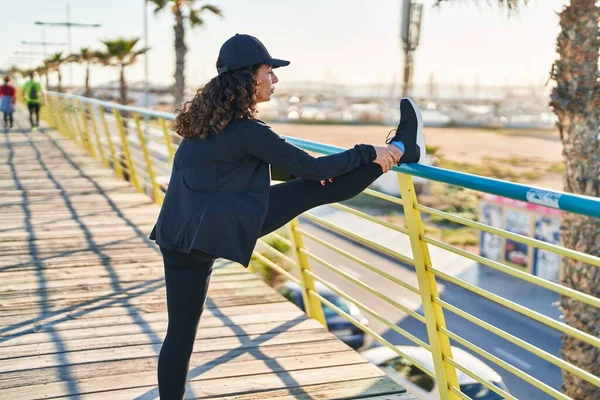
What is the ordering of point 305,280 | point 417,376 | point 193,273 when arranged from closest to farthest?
point 193,273 < point 305,280 < point 417,376

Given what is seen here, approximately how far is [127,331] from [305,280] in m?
1.11

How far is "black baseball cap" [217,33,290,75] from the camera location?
2.63 metres

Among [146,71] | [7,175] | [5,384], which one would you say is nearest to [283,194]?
[5,384]

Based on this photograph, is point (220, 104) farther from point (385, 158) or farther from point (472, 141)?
point (472, 141)

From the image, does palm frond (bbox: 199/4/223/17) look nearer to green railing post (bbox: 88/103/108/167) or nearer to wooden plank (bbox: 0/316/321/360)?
green railing post (bbox: 88/103/108/167)

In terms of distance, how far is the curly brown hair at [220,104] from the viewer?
2.59 metres

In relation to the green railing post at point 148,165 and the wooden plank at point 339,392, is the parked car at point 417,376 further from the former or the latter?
the wooden plank at point 339,392

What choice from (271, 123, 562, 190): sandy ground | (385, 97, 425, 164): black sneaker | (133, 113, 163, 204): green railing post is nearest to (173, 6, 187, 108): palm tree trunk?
(133, 113, 163, 204): green railing post

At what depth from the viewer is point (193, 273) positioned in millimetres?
2721

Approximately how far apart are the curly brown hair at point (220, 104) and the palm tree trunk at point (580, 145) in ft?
21.0

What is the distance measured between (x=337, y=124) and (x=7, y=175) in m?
94.5

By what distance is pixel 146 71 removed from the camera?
42.3 metres

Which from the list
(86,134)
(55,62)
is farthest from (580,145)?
(55,62)

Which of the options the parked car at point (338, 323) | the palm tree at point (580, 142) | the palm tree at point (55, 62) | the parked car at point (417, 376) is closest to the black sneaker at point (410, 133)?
the palm tree at point (580, 142)
